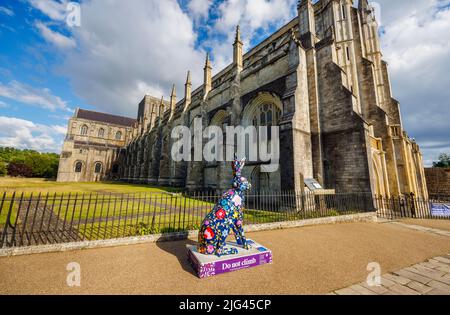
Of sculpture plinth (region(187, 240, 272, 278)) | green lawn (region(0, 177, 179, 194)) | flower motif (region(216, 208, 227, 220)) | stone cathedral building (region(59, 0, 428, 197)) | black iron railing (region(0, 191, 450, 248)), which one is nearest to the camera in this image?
sculpture plinth (region(187, 240, 272, 278))

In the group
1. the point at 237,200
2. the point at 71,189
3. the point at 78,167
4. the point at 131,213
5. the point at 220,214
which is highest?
the point at 78,167

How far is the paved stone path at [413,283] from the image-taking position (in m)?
2.56

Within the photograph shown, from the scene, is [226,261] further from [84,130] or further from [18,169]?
[18,169]

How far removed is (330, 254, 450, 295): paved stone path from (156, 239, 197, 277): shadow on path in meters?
2.37

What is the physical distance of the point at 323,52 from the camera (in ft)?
37.2

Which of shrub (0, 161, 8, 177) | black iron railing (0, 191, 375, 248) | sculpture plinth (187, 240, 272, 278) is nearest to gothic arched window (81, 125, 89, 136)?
shrub (0, 161, 8, 177)

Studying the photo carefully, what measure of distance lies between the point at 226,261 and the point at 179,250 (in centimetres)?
161

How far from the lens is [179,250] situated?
13.8ft

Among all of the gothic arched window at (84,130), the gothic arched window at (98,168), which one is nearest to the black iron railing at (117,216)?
the gothic arched window at (98,168)

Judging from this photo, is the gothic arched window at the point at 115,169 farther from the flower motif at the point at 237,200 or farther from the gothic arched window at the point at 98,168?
the flower motif at the point at 237,200

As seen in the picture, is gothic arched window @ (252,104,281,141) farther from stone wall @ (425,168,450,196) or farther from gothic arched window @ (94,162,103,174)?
gothic arched window @ (94,162,103,174)

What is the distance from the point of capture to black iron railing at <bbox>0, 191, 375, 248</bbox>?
167 inches

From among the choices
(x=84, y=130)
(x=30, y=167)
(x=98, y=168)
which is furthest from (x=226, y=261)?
(x=30, y=167)
